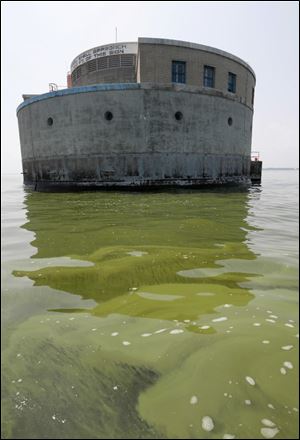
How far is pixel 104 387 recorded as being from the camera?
2156 millimetres

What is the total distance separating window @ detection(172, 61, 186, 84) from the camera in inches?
749

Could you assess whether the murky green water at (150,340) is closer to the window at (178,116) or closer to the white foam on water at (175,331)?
the white foam on water at (175,331)

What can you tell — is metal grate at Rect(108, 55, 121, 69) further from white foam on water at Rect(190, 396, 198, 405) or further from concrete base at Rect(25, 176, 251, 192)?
white foam on water at Rect(190, 396, 198, 405)

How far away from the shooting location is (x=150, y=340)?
2.67m

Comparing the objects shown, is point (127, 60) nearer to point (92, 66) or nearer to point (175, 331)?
point (92, 66)

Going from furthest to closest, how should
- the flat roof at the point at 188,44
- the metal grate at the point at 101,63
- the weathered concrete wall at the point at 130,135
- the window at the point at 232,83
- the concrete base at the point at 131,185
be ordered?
the metal grate at the point at 101,63
the window at the point at 232,83
the flat roof at the point at 188,44
the concrete base at the point at 131,185
the weathered concrete wall at the point at 130,135

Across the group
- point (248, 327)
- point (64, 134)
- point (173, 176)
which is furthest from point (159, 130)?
point (248, 327)

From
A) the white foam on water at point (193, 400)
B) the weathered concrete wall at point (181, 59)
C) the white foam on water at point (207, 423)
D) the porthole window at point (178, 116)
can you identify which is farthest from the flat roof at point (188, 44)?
the white foam on water at point (207, 423)

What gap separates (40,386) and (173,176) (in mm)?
15699

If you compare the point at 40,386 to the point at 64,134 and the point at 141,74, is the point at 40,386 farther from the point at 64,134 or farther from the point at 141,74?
the point at 141,74

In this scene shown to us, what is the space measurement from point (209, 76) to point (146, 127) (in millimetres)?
6792

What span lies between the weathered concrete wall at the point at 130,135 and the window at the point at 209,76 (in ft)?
6.57

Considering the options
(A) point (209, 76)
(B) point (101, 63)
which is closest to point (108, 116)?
(B) point (101, 63)

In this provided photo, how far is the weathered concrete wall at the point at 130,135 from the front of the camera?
659 inches
